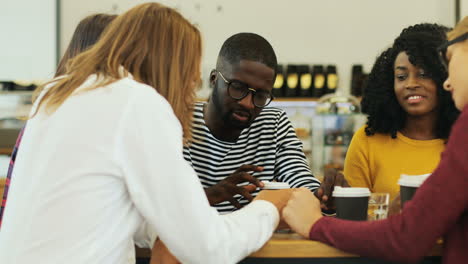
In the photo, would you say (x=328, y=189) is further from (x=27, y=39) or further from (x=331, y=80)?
(x=27, y=39)

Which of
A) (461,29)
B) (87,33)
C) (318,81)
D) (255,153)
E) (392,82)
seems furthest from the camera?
(318,81)

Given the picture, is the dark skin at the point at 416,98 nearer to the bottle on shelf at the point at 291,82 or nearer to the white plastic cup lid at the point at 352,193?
the white plastic cup lid at the point at 352,193

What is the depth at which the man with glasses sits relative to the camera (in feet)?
6.93

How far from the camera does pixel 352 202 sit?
150cm

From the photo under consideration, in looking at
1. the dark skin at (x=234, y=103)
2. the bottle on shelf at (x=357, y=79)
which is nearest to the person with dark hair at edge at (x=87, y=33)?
the dark skin at (x=234, y=103)

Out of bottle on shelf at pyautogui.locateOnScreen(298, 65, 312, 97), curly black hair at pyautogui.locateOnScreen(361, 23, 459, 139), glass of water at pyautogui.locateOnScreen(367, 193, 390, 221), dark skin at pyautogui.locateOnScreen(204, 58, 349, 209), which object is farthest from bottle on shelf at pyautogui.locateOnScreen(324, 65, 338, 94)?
glass of water at pyautogui.locateOnScreen(367, 193, 390, 221)

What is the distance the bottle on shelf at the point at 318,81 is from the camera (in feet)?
18.9

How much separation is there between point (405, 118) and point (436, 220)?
1279mm

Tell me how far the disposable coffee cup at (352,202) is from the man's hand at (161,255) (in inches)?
16.8

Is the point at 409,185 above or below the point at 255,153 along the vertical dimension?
above

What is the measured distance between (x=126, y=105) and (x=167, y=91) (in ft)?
0.59

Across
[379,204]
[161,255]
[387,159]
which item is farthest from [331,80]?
[161,255]

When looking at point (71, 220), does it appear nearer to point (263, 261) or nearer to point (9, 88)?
point (263, 261)

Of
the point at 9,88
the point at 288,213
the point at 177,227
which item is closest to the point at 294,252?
the point at 288,213
